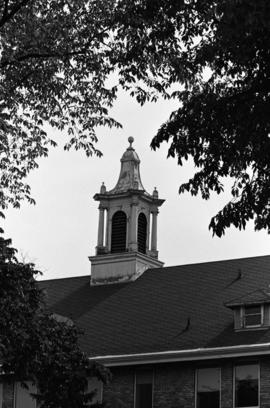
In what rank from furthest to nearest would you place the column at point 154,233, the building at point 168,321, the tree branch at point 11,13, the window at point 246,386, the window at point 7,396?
the column at point 154,233, the window at point 7,396, the building at point 168,321, the window at point 246,386, the tree branch at point 11,13

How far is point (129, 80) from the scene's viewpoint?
25.0 m

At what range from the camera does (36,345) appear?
33062mm

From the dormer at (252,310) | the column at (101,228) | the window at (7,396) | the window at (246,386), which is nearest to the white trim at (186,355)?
the window at (246,386)

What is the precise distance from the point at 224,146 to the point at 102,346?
1094 inches

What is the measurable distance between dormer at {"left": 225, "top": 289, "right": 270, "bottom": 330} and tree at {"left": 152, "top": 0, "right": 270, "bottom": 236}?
914 inches

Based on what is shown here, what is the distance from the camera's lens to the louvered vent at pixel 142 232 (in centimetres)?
5641

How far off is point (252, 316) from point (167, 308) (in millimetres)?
5486

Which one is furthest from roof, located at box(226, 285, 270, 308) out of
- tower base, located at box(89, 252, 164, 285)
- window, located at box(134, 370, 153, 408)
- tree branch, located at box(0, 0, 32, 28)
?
tree branch, located at box(0, 0, 32, 28)

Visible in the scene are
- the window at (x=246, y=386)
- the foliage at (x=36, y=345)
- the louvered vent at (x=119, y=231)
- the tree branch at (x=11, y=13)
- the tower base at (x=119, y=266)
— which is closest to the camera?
the tree branch at (x=11, y=13)

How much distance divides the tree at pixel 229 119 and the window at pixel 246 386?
22.7m

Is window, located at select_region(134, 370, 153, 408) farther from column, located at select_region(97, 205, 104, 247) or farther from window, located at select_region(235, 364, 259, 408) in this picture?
column, located at select_region(97, 205, 104, 247)

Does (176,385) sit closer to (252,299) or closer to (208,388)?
(208,388)

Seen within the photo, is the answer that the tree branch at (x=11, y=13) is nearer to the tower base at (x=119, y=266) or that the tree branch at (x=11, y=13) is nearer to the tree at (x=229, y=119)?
the tree at (x=229, y=119)

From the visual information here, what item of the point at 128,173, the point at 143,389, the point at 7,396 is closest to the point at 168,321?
the point at 143,389
